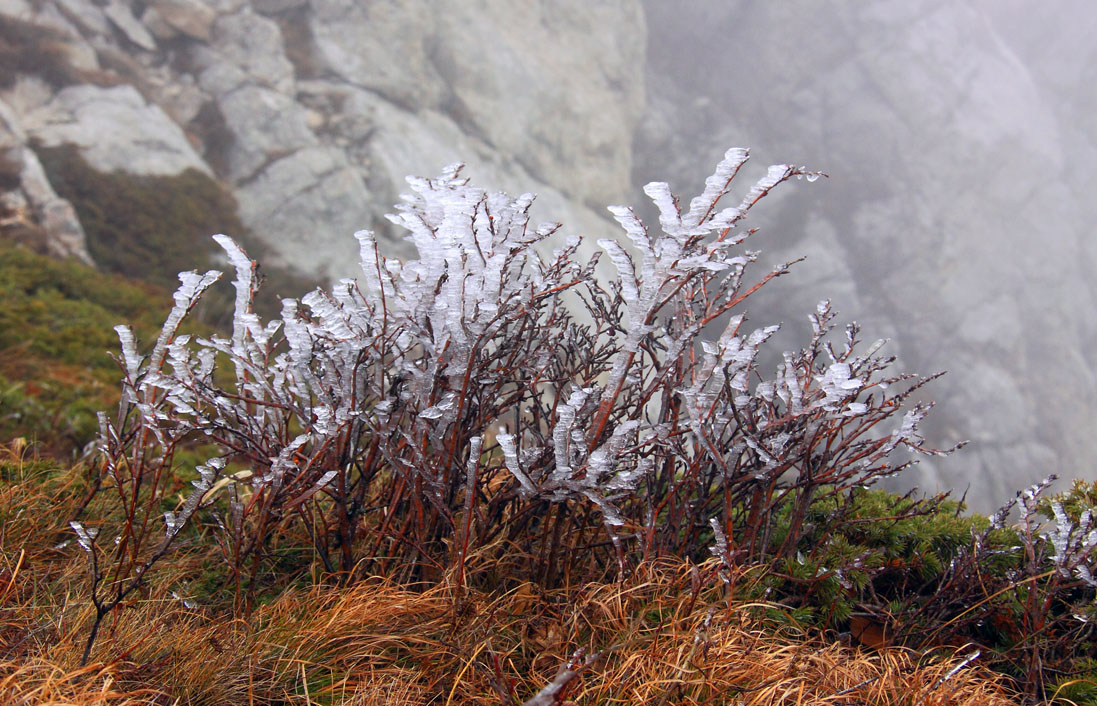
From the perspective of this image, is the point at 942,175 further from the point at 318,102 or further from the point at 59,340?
the point at 59,340

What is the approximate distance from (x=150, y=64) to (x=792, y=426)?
16048 millimetres

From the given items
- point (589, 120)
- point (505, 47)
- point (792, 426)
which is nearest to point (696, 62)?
point (589, 120)

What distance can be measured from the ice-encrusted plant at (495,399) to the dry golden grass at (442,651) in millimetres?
152

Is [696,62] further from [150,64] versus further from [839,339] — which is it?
[150,64]

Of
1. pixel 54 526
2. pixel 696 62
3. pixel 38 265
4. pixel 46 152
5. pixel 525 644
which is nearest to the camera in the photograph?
pixel 525 644

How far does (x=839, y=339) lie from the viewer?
16.2 m

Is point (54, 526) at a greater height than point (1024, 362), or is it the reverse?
point (1024, 362)

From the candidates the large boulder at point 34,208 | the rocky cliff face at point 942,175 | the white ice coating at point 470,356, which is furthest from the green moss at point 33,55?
the rocky cliff face at point 942,175

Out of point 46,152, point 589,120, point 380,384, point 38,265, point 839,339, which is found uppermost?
point 589,120

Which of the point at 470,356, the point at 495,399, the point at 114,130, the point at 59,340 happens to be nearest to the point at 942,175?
the point at 114,130

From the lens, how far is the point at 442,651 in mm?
1692

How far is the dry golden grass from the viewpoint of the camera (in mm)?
1529

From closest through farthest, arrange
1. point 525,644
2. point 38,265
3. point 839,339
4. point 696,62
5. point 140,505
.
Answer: point 525,644 → point 140,505 → point 38,265 → point 839,339 → point 696,62

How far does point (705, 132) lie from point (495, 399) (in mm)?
23984
